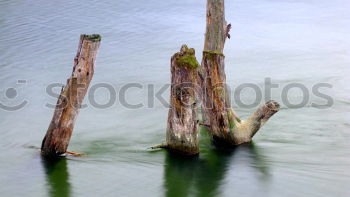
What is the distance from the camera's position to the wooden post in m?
6.14

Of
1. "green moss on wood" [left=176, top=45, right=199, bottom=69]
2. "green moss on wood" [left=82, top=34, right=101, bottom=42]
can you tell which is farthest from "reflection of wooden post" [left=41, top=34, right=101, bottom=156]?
"green moss on wood" [left=176, top=45, right=199, bottom=69]

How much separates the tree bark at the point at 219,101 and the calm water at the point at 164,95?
197mm

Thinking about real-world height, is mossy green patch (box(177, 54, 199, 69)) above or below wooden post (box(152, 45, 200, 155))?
above

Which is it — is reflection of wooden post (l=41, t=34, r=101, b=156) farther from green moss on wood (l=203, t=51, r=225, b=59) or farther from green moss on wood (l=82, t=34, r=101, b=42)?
Result: green moss on wood (l=203, t=51, r=225, b=59)

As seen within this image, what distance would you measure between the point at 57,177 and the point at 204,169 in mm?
1515

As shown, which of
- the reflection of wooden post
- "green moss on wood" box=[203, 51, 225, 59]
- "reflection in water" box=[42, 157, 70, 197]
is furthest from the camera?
"green moss on wood" box=[203, 51, 225, 59]

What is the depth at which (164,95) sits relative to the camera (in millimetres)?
9398

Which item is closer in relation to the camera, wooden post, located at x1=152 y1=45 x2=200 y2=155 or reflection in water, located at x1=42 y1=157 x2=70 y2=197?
reflection in water, located at x1=42 y1=157 x2=70 y2=197

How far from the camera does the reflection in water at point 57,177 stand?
596 centimetres

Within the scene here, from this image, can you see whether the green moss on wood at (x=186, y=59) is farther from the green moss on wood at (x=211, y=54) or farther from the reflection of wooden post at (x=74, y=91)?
the reflection of wooden post at (x=74, y=91)

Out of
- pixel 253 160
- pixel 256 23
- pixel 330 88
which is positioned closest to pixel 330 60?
pixel 330 88

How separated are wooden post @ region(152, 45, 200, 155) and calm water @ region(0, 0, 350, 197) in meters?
0.30

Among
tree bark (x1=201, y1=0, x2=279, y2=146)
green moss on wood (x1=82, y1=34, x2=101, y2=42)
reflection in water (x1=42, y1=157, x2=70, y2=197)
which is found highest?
green moss on wood (x1=82, y1=34, x2=101, y2=42)

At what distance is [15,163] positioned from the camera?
648 cm
